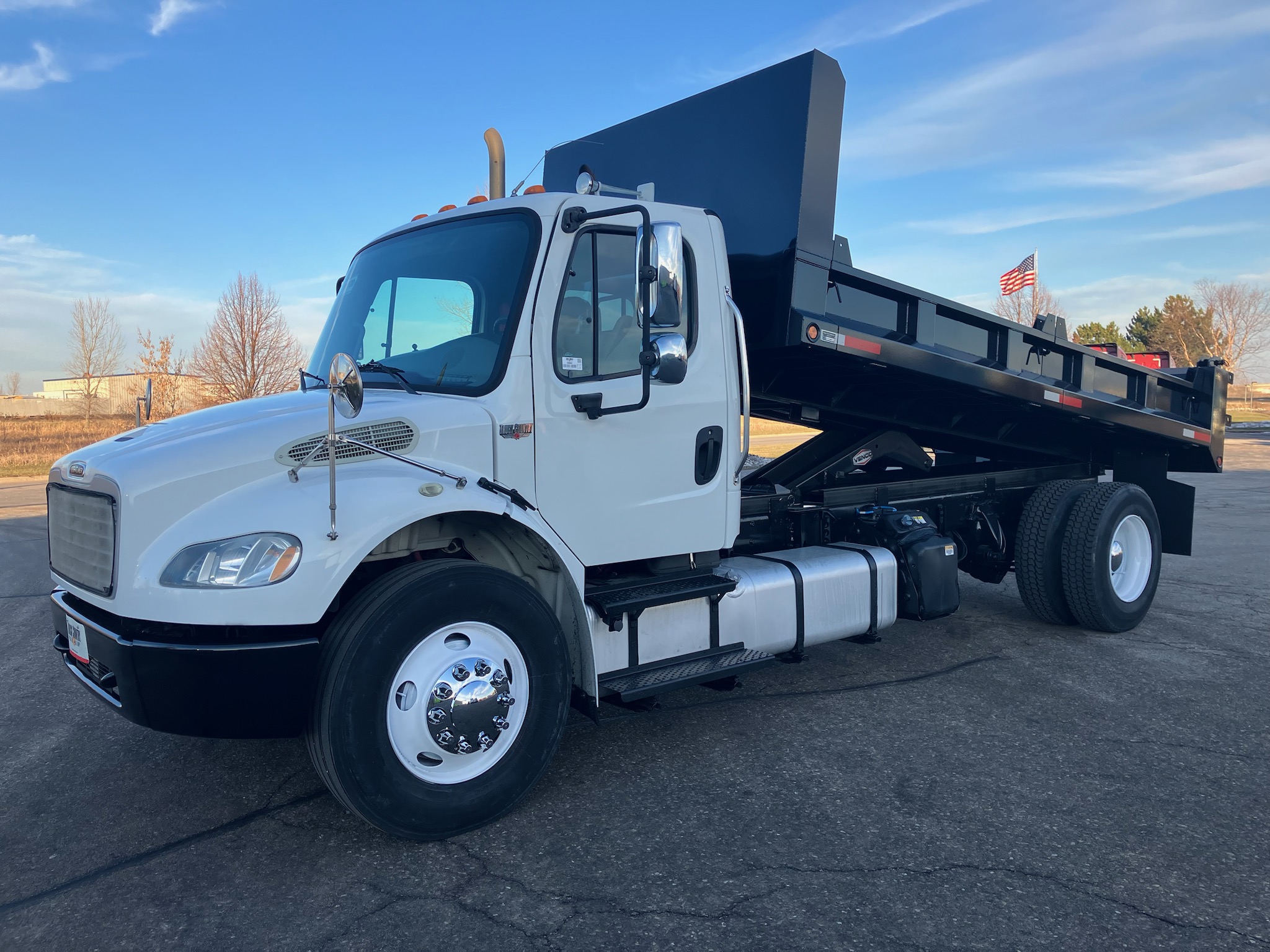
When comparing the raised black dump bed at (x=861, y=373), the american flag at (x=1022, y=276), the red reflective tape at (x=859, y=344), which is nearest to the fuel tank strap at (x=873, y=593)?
the raised black dump bed at (x=861, y=373)

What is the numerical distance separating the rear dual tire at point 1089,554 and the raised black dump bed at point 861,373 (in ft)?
1.06

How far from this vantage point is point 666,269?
361cm

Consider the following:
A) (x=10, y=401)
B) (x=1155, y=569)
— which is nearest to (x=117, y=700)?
(x=1155, y=569)

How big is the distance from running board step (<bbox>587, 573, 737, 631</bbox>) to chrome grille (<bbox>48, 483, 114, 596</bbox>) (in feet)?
6.21

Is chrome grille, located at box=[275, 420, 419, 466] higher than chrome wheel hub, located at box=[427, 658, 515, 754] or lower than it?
higher

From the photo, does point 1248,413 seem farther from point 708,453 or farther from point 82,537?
point 82,537

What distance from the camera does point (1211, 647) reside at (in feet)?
20.2

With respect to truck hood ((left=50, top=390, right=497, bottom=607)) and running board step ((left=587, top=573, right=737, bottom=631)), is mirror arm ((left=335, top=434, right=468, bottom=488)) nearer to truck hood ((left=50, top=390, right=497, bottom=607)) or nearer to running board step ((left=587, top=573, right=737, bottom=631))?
truck hood ((left=50, top=390, right=497, bottom=607))

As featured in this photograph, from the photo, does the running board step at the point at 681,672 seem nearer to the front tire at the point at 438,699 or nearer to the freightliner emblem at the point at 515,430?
the front tire at the point at 438,699

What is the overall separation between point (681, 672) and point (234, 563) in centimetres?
205

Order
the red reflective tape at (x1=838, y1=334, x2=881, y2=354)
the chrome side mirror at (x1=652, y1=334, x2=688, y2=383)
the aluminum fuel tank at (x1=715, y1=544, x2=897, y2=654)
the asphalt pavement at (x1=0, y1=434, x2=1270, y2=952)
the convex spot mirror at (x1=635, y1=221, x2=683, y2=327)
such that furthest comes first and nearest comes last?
the red reflective tape at (x1=838, y1=334, x2=881, y2=354) → the aluminum fuel tank at (x1=715, y1=544, x2=897, y2=654) → the chrome side mirror at (x1=652, y1=334, x2=688, y2=383) → the convex spot mirror at (x1=635, y1=221, x2=683, y2=327) → the asphalt pavement at (x1=0, y1=434, x2=1270, y2=952)

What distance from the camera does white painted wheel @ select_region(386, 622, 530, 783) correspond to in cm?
342

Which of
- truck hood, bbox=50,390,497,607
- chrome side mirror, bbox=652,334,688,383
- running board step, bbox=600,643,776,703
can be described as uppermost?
chrome side mirror, bbox=652,334,688,383

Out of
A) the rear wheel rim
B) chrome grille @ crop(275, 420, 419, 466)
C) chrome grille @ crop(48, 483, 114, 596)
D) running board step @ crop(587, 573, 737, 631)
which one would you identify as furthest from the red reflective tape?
chrome grille @ crop(48, 483, 114, 596)
